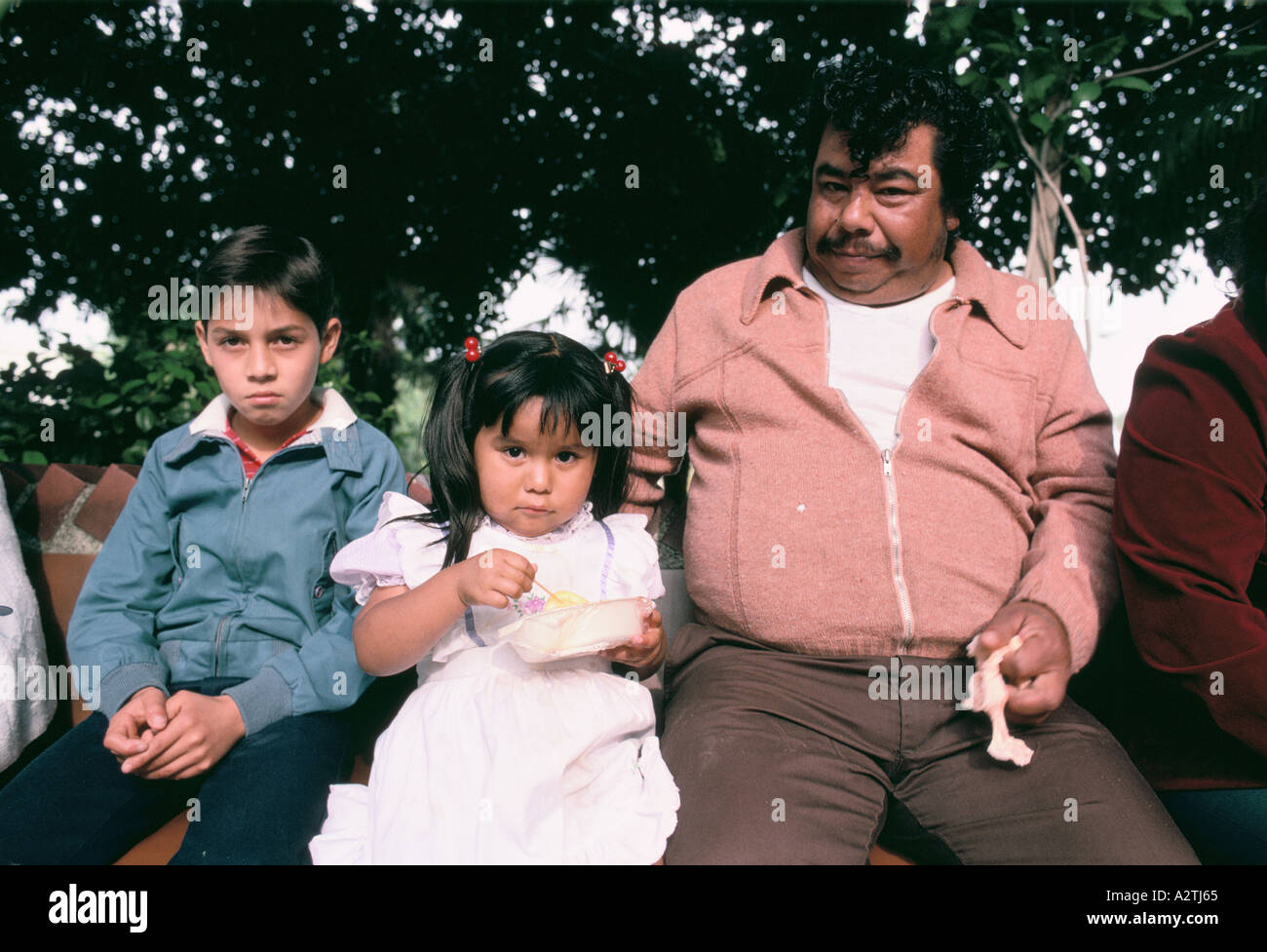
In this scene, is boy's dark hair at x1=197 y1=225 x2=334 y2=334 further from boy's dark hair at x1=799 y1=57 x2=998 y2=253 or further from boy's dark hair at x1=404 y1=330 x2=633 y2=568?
boy's dark hair at x1=799 y1=57 x2=998 y2=253

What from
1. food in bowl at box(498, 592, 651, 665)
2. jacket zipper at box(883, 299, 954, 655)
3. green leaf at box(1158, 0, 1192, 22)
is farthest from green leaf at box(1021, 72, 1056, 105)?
food in bowl at box(498, 592, 651, 665)

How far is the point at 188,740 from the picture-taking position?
65.9 inches

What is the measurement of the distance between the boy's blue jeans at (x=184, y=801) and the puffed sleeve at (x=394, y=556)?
0.35 m

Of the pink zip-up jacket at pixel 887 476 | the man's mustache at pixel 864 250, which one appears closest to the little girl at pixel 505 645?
the pink zip-up jacket at pixel 887 476

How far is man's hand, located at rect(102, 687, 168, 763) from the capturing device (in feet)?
5.33

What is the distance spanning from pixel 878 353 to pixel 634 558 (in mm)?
776

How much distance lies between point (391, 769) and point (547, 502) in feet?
1.85

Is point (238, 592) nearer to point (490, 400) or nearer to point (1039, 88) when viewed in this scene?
point (490, 400)

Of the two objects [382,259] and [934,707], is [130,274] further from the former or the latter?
[934,707]

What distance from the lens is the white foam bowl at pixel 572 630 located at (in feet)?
4.74

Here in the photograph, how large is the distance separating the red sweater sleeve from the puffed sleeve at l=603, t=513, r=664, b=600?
0.95m

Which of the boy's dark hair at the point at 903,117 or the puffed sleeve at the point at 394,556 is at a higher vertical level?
the boy's dark hair at the point at 903,117

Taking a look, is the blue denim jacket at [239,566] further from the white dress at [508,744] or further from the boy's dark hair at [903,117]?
the boy's dark hair at [903,117]

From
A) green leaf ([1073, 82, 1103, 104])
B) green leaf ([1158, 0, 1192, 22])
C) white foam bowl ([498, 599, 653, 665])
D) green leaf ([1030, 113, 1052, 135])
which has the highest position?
green leaf ([1158, 0, 1192, 22])
